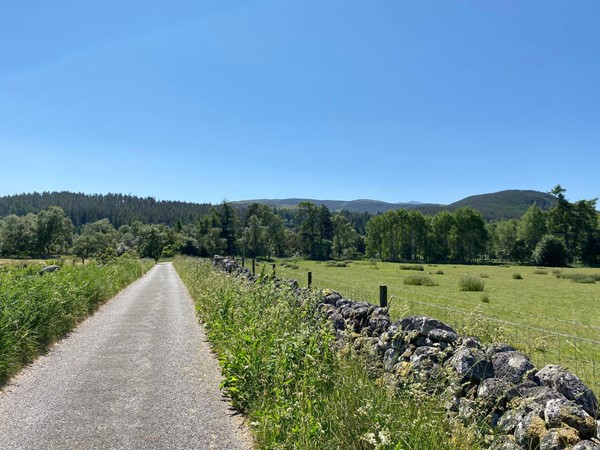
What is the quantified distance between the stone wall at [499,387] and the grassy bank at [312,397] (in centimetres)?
29

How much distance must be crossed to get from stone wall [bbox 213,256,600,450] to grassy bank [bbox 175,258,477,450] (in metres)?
0.29

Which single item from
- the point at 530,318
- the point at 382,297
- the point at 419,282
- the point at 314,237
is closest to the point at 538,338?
the point at 382,297

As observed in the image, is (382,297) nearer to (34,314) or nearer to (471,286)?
(34,314)

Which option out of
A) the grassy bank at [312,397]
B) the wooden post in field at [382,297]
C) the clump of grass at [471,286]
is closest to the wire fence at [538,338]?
the wooden post in field at [382,297]

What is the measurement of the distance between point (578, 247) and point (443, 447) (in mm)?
96982

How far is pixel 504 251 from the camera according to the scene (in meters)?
106

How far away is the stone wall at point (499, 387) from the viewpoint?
350cm

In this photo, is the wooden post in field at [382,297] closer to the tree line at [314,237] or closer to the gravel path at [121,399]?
the gravel path at [121,399]

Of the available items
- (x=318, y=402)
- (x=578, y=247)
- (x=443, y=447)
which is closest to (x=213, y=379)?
(x=318, y=402)

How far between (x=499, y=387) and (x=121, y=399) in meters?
5.75

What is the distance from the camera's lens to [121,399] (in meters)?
6.73

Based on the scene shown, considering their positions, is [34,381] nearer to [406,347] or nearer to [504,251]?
[406,347]

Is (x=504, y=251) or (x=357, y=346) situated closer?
(x=357, y=346)

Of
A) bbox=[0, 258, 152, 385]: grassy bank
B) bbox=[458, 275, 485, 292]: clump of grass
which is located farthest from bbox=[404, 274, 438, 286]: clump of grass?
bbox=[0, 258, 152, 385]: grassy bank
